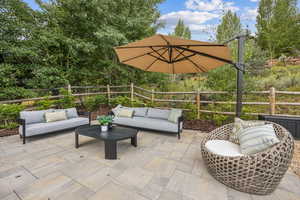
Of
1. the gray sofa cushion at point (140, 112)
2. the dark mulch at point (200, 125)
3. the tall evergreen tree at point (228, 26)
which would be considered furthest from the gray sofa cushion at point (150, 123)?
the tall evergreen tree at point (228, 26)

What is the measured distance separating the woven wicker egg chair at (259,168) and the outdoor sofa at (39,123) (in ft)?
12.4

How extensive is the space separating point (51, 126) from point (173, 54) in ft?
11.6

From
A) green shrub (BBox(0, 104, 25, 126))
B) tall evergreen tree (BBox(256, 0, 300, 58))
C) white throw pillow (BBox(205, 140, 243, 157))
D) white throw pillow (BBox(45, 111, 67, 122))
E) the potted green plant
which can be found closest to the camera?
white throw pillow (BBox(205, 140, 243, 157))

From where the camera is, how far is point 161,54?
10.7 feet

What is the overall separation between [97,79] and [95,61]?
0.95 metres

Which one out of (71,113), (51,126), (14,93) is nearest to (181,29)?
(71,113)

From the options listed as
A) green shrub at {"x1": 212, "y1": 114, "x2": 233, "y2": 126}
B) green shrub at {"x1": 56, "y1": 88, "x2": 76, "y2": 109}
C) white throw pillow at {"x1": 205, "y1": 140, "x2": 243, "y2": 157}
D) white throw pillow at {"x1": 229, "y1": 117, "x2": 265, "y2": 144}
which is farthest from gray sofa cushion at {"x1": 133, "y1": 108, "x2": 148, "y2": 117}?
green shrub at {"x1": 56, "y1": 88, "x2": 76, "y2": 109}

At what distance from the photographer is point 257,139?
1.92 meters

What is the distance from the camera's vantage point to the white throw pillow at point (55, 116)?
12.7ft

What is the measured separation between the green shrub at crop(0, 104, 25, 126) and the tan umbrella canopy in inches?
146

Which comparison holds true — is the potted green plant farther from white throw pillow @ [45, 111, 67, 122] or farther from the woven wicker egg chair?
the woven wicker egg chair

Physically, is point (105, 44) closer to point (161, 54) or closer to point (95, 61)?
point (95, 61)

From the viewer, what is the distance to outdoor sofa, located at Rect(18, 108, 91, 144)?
3.35 metres

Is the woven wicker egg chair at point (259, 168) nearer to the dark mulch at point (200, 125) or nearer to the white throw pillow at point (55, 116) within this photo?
the dark mulch at point (200, 125)
